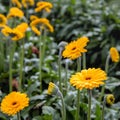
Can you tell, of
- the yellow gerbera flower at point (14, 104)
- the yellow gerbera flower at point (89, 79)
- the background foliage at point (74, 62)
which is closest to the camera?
the yellow gerbera flower at point (89, 79)

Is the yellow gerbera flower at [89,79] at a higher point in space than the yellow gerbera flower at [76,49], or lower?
lower

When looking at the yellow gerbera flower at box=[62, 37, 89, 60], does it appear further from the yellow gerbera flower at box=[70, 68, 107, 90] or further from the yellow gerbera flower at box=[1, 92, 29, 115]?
the yellow gerbera flower at box=[1, 92, 29, 115]

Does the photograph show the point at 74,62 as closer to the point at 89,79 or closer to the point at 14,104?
the point at 14,104

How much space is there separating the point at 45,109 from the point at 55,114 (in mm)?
63

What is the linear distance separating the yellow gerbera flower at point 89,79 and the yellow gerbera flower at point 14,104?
10.2 inches

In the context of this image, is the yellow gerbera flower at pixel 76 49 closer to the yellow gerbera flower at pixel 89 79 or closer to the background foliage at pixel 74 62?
the yellow gerbera flower at pixel 89 79

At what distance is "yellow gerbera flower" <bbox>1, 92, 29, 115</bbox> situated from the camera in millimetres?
1638

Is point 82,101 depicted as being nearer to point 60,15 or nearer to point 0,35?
point 0,35

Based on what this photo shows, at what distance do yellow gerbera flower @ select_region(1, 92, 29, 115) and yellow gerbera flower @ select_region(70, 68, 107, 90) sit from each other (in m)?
0.26

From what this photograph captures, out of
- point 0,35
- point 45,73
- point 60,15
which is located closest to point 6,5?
point 60,15

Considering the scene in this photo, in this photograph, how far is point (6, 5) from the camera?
206 inches

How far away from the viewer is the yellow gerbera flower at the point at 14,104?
64.5 inches

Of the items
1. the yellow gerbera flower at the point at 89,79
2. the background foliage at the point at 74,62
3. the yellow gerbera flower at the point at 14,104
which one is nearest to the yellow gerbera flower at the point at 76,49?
the yellow gerbera flower at the point at 89,79

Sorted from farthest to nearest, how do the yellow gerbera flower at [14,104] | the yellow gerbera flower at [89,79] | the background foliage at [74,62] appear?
the background foliage at [74,62], the yellow gerbera flower at [14,104], the yellow gerbera flower at [89,79]
